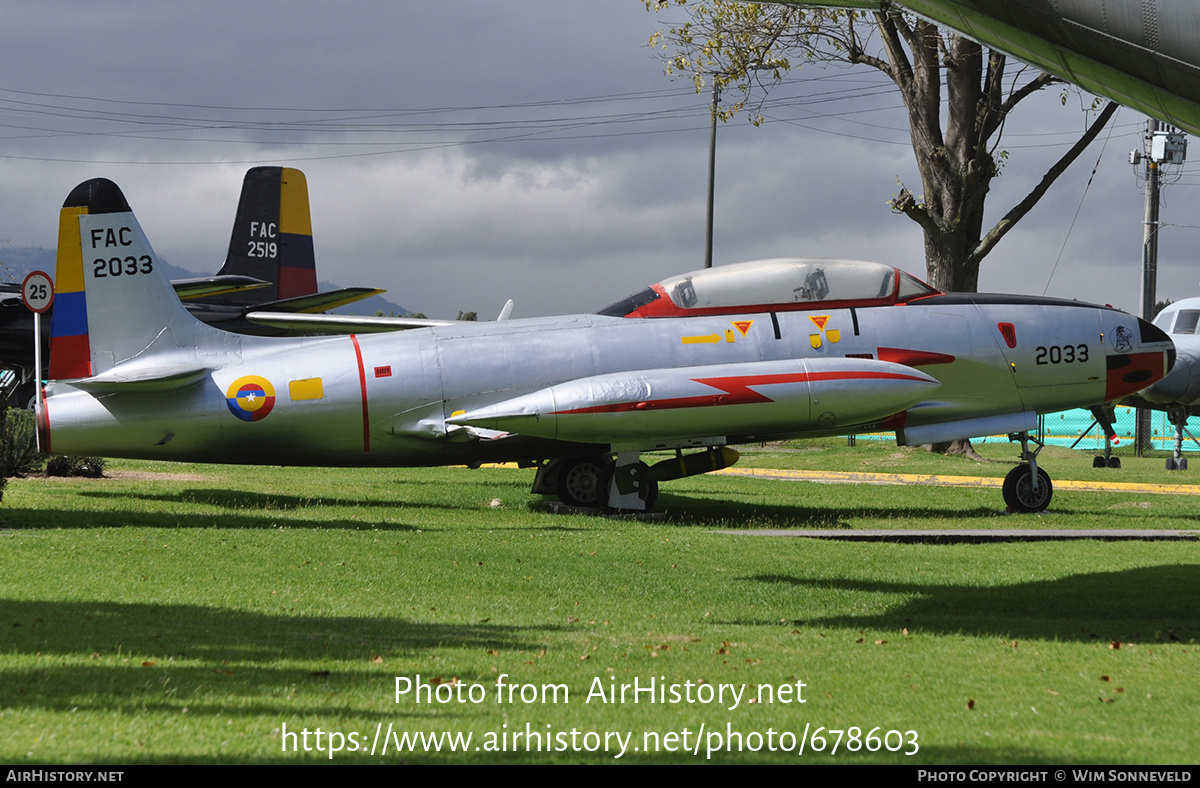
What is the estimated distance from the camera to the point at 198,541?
37.4 feet

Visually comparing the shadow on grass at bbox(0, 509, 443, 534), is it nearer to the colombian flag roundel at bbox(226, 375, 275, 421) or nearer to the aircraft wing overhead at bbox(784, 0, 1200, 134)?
the colombian flag roundel at bbox(226, 375, 275, 421)

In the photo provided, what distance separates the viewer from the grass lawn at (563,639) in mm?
5035

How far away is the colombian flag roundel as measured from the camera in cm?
1426

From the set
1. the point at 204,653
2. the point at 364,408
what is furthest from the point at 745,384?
the point at 204,653

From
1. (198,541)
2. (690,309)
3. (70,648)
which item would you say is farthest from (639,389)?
(70,648)

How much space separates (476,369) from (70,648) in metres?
8.68

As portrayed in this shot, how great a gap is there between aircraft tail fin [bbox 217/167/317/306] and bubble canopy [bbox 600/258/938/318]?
42.6 feet

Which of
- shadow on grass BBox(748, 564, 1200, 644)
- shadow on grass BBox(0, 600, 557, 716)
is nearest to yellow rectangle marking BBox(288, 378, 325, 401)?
shadow on grass BBox(0, 600, 557, 716)

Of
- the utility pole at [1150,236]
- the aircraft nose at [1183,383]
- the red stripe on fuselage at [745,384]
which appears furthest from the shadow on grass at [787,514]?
the utility pole at [1150,236]

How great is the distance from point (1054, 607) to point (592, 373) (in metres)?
7.24

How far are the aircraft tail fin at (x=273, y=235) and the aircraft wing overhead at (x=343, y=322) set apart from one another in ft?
25.1

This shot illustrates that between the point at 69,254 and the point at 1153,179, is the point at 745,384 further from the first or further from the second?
the point at 1153,179

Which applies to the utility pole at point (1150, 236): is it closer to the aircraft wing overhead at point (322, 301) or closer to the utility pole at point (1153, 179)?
the utility pole at point (1153, 179)
